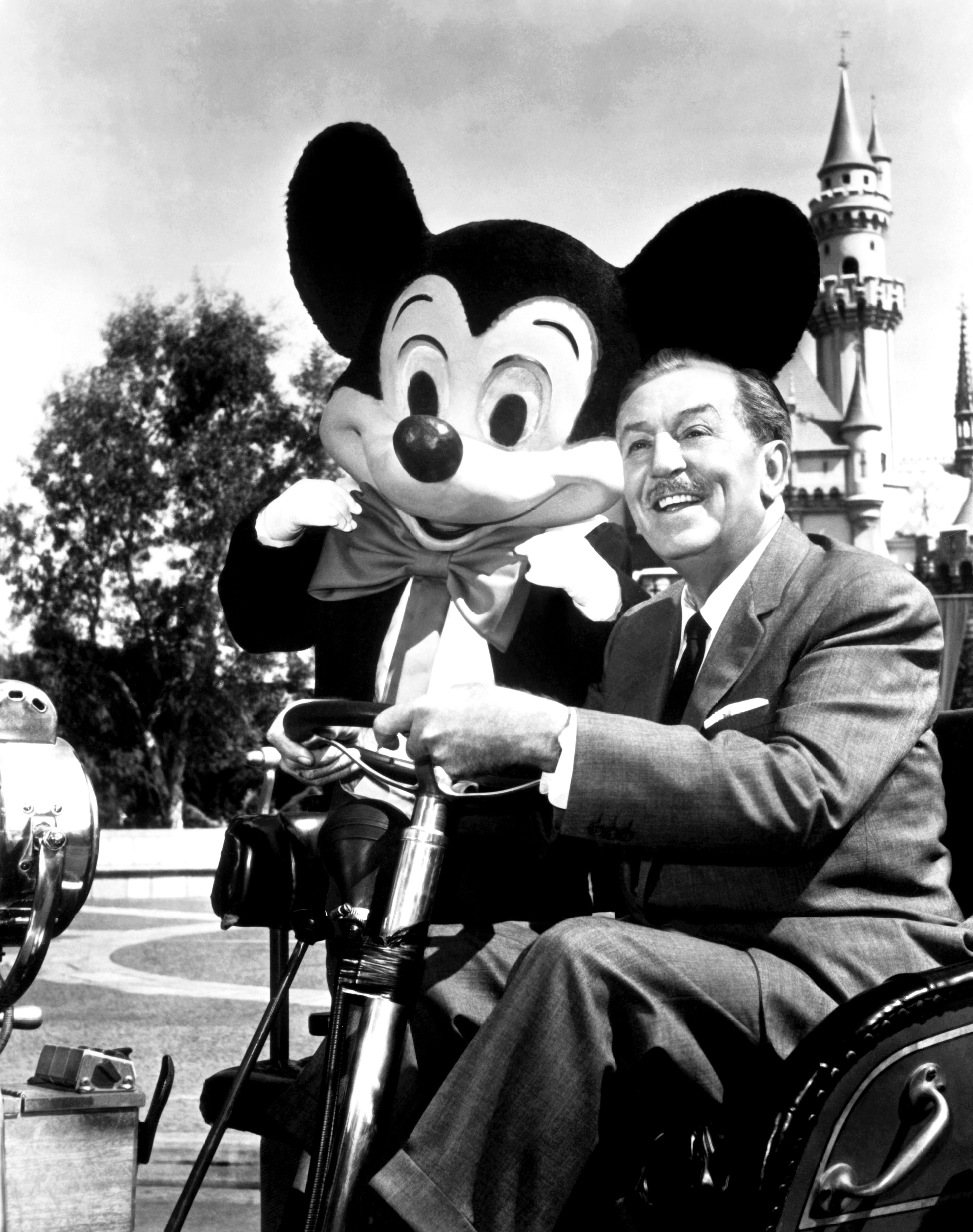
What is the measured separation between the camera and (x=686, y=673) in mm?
2168

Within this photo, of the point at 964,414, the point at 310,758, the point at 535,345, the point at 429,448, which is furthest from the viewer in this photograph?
the point at 964,414

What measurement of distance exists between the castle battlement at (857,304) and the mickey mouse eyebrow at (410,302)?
64.3 metres

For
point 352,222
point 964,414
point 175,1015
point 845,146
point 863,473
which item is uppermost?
point 845,146

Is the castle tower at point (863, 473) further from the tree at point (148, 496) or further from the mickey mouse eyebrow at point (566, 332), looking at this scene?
the mickey mouse eyebrow at point (566, 332)

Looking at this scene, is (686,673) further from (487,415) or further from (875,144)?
(875,144)

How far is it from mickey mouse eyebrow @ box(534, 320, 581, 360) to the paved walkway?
2241mm

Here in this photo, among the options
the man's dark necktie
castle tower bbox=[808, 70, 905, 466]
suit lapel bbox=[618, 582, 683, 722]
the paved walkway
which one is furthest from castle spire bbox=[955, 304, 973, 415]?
the man's dark necktie

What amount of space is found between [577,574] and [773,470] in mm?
1368

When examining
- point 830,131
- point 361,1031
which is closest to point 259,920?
point 361,1031

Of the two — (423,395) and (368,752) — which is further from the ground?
(423,395)

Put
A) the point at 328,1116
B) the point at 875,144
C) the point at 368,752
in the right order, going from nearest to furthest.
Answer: the point at 328,1116 → the point at 368,752 → the point at 875,144

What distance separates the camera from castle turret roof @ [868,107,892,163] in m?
73.9

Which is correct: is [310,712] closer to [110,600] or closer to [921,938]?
[921,938]

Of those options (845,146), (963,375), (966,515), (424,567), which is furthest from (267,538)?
(963,375)
